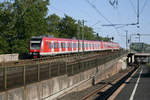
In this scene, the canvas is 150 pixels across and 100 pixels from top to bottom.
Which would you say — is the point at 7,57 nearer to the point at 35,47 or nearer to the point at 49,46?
the point at 35,47

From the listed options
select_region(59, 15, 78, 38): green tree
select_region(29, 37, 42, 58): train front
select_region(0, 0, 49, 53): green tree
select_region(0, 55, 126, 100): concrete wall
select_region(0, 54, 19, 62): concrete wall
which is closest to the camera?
select_region(0, 55, 126, 100): concrete wall

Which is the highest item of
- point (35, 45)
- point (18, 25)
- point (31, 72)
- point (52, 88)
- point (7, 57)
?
point (18, 25)

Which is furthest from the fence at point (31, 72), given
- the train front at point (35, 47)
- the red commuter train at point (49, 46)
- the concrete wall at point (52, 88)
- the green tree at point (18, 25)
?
the green tree at point (18, 25)

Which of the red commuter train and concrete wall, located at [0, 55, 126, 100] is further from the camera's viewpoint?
the red commuter train

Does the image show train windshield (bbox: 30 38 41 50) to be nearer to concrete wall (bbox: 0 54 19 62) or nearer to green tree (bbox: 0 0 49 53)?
concrete wall (bbox: 0 54 19 62)

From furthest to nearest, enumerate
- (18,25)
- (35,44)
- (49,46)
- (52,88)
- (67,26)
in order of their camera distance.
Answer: (67,26)
(18,25)
(49,46)
(35,44)
(52,88)

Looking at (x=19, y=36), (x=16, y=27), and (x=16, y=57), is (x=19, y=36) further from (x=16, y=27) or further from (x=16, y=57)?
(x=16, y=57)

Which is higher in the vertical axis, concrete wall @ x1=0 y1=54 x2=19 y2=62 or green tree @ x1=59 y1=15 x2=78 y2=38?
green tree @ x1=59 y1=15 x2=78 y2=38

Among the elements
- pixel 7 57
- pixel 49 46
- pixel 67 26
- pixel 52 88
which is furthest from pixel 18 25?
pixel 67 26

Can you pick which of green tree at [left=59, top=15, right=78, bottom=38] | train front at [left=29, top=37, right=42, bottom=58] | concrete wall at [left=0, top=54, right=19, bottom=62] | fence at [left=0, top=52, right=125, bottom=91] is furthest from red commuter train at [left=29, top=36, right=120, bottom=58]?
green tree at [left=59, top=15, right=78, bottom=38]

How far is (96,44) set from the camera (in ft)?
200

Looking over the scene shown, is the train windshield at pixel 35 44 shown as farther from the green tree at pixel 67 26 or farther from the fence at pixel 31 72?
the green tree at pixel 67 26

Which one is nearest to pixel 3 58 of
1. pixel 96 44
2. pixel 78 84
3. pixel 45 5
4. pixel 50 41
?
pixel 50 41

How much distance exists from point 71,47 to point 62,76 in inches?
913
